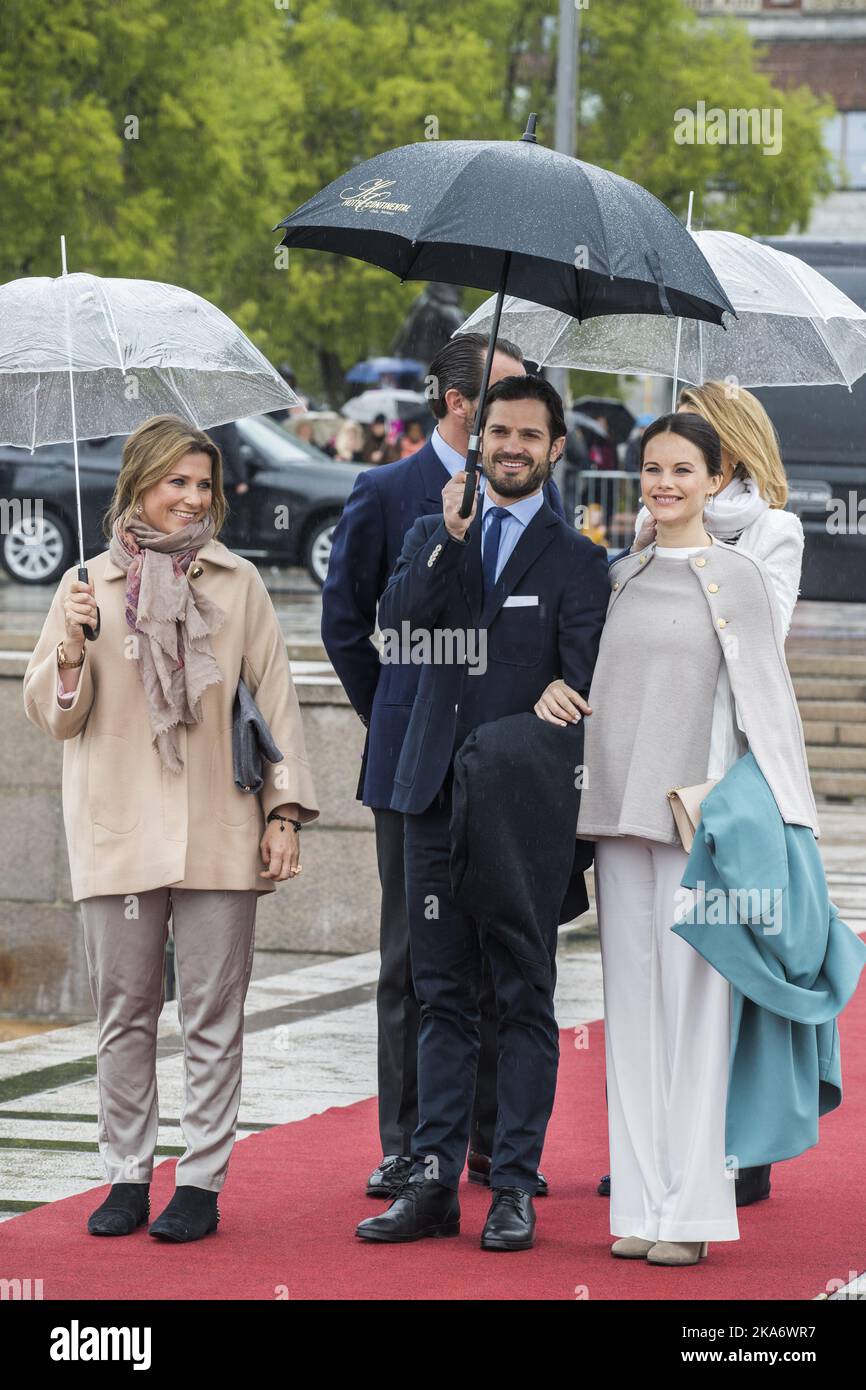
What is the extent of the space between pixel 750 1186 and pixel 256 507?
15526mm

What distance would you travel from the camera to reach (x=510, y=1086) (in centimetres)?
556

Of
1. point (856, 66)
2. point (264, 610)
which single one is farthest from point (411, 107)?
point (264, 610)

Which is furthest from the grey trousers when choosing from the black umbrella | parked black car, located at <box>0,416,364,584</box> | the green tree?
the green tree

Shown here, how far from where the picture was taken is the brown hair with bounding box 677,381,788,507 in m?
6.00

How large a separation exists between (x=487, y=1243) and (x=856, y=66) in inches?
1997

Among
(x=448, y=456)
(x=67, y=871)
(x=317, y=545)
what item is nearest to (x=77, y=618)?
(x=448, y=456)

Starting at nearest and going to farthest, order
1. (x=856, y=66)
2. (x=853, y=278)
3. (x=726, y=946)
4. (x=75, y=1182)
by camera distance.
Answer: (x=726, y=946) < (x=75, y=1182) < (x=853, y=278) < (x=856, y=66)

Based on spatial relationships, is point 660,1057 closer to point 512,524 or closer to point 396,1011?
point 396,1011

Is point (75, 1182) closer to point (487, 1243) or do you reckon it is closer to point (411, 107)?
point (487, 1243)

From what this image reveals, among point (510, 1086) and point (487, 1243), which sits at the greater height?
point (510, 1086)

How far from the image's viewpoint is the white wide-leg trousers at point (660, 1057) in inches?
212

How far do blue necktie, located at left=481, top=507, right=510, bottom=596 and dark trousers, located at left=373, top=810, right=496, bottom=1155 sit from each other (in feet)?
2.88

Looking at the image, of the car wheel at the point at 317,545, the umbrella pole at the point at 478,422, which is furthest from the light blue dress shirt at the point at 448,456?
the car wheel at the point at 317,545

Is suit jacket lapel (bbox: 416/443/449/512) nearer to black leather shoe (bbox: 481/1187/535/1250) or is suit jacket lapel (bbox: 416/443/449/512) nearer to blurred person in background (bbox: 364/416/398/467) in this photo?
black leather shoe (bbox: 481/1187/535/1250)
